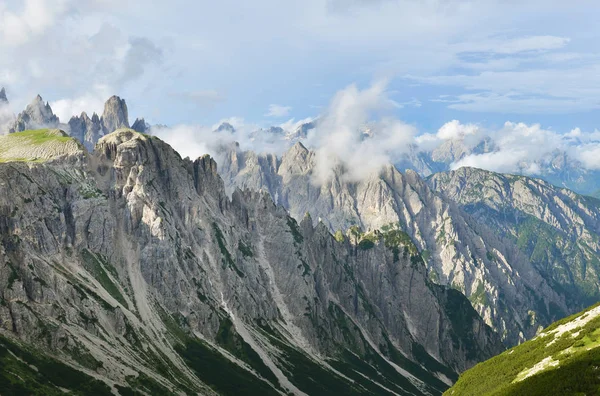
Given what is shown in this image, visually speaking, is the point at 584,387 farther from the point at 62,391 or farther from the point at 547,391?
the point at 62,391

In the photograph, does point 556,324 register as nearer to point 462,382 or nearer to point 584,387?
point 462,382

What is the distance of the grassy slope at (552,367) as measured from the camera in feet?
300

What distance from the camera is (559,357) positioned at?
112938 millimetres

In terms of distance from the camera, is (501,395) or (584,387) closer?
(584,387)

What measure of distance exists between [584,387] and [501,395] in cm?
1710

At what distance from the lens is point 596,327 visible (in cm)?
11956

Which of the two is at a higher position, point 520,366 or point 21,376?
point 21,376

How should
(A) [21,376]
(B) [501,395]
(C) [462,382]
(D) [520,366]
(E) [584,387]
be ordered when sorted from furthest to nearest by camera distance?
1. (A) [21,376]
2. (C) [462,382]
3. (D) [520,366]
4. (B) [501,395]
5. (E) [584,387]

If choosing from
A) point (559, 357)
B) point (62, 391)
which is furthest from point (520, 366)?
point (62, 391)

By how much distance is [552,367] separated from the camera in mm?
107688

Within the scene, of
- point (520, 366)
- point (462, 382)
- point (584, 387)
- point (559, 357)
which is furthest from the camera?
point (462, 382)

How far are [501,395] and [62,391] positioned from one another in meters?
151

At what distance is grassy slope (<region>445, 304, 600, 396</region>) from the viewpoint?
9131 cm

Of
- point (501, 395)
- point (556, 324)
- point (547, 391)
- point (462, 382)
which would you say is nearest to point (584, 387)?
point (547, 391)
